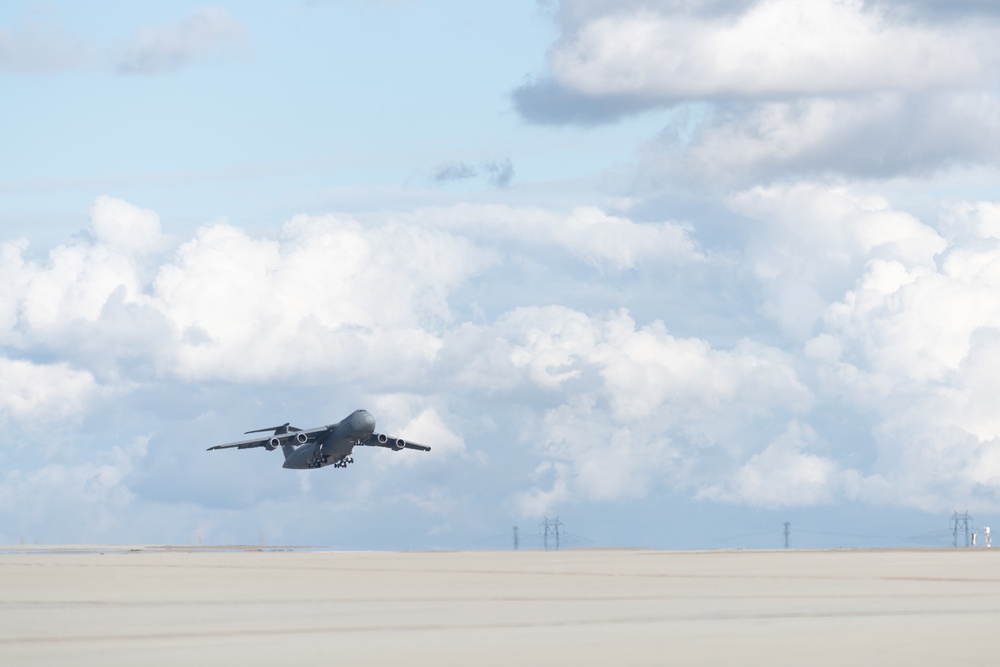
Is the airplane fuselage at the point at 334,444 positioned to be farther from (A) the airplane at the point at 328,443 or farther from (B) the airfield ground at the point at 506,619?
(B) the airfield ground at the point at 506,619

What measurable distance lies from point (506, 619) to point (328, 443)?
109 metres

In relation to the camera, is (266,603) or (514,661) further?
(266,603)

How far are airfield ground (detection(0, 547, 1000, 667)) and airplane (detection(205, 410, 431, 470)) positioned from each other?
251 ft

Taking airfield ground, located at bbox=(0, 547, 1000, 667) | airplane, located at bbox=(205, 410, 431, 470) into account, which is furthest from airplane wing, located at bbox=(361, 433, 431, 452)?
airfield ground, located at bbox=(0, 547, 1000, 667)

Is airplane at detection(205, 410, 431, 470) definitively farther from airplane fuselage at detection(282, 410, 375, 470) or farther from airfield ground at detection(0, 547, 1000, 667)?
airfield ground at detection(0, 547, 1000, 667)

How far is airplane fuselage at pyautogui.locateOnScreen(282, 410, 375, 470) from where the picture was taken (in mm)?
132625

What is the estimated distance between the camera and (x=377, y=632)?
28234mm

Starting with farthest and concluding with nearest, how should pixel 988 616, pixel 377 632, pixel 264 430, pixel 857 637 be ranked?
pixel 264 430 < pixel 988 616 < pixel 377 632 < pixel 857 637

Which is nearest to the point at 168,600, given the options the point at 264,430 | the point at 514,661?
the point at 514,661

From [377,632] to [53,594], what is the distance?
1860 centimetres

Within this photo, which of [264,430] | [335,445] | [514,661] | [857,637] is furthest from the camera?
[264,430]

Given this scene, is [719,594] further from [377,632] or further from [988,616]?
[377,632]

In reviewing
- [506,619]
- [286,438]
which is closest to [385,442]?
[286,438]

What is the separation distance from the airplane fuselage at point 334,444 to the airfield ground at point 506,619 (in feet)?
250
